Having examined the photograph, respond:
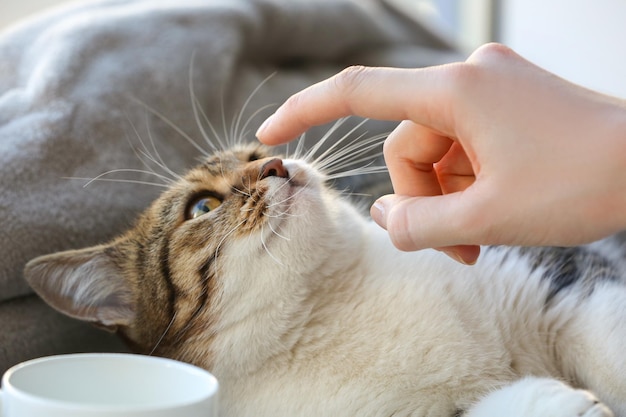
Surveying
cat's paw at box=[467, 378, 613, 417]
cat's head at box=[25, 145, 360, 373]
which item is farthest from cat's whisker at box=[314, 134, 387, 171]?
cat's paw at box=[467, 378, 613, 417]

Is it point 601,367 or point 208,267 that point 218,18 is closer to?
point 208,267

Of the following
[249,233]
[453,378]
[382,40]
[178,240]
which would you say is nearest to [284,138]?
[249,233]

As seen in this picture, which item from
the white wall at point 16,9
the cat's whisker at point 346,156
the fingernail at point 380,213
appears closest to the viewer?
the fingernail at point 380,213

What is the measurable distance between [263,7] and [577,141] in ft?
4.11

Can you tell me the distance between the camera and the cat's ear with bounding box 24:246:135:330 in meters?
1.16

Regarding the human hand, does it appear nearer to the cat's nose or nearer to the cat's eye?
the cat's nose

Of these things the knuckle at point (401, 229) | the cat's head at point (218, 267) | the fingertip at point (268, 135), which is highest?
the fingertip at point (268, 135)

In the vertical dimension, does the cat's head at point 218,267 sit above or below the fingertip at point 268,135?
below

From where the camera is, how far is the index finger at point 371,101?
0.84 meters

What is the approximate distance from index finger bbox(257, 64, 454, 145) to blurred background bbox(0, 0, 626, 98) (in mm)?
1473

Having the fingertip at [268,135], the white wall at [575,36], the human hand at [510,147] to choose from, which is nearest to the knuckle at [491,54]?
the human hand at [510,147]

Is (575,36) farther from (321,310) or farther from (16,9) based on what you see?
(321,310)

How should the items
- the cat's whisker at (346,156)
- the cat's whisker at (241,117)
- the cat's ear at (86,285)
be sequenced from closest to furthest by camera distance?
the cat's ear at (86,285) < the cat's whisker at (346,156) < the cat's whisker at (241,117)

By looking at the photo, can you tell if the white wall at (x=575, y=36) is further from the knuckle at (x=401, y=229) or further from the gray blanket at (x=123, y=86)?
the knuckle at (x=401, y=229)
